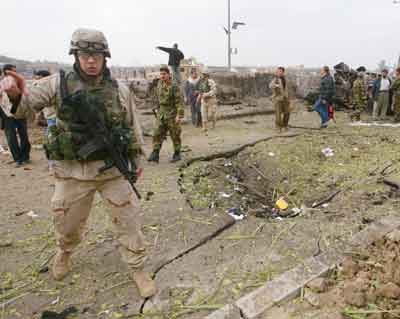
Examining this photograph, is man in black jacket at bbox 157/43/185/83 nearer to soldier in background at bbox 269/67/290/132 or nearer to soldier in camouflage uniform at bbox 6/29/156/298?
soldier in background at bbox 269/67/290/132

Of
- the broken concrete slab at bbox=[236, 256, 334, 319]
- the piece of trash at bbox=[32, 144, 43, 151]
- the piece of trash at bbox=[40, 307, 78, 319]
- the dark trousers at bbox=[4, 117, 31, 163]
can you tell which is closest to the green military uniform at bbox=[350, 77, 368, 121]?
the broken concrete slab at bbox=[236, 256, 334, 319]

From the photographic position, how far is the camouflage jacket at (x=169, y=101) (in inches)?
204

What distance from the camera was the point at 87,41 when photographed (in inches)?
76.4

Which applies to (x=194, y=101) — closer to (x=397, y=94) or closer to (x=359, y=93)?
(x=359, y=93)

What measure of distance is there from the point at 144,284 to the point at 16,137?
4.42m

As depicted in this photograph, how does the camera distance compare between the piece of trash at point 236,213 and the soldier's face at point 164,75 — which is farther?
the soldier's face at point 164,75

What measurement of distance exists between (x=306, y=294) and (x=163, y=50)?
25.0 feet

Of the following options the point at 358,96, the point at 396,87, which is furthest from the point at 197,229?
the point at 358,96

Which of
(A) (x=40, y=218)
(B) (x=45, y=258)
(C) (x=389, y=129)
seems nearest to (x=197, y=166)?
(A) (x=40, y=218)

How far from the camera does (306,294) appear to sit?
2055 mm

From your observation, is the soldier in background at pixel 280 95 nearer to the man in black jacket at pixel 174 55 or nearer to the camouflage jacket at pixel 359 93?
the man in black jacket at pixel 174 55

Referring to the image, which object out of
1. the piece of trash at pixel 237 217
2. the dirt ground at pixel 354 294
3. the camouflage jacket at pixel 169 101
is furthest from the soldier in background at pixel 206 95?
the dirt ground at pixel 354 294

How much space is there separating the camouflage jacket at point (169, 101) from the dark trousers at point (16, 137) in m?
2.42

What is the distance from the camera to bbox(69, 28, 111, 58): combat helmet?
1937mm
